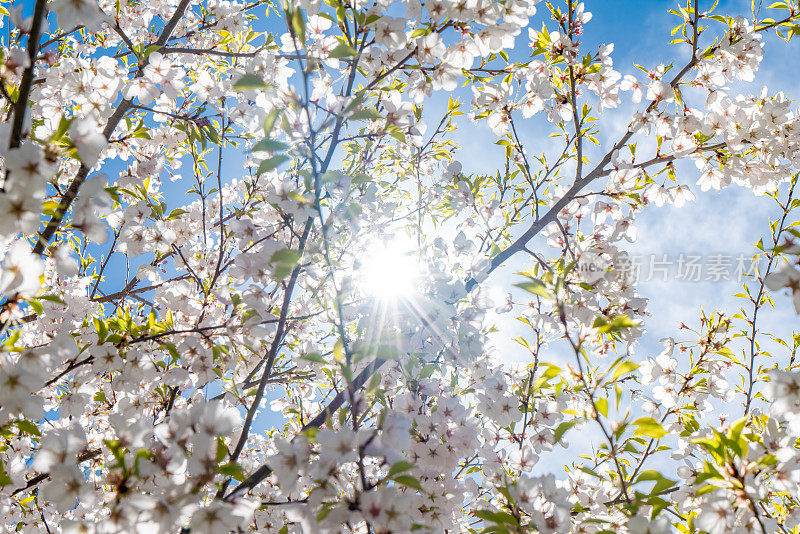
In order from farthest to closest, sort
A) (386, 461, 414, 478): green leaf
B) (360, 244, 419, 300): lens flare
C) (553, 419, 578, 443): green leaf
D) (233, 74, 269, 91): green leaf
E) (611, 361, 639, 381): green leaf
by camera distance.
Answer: (360, 244, 419, 300): lens flare → (553, 419, 578, 443): green leaf → (611, 361, 639, 381): green leaf → (233, 74, 269, 91): green leaf → (386, 461, 414, 478): green leaf

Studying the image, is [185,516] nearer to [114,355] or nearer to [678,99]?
[114,355]

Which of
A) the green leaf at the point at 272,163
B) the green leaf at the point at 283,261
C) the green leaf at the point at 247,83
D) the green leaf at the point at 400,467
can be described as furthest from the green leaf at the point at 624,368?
the green leaf at the point at 247,83

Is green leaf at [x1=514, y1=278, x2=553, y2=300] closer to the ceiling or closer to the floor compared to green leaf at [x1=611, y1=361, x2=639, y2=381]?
closer to the ceiling

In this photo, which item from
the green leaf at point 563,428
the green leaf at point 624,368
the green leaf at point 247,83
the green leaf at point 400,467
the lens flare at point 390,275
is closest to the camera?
the green leaf at point 400,467

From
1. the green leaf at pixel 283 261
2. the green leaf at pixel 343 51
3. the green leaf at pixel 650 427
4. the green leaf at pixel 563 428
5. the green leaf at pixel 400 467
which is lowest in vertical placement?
the green leaf at pixel 400 467

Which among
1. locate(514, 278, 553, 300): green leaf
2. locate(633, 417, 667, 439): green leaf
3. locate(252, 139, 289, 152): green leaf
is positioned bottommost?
locate(633, 417, 667, 439): green leaf

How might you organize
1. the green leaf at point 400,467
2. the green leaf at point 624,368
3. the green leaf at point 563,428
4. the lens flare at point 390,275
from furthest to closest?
Answer: the lens flare at point 390,275 → the green leaf at point 563,428 → the green leaf at point 624,368 → the green leaf at point 400,467

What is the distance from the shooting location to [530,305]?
9.54 feet

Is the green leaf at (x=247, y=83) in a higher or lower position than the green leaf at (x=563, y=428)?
higher

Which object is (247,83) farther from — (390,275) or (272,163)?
(390,275)

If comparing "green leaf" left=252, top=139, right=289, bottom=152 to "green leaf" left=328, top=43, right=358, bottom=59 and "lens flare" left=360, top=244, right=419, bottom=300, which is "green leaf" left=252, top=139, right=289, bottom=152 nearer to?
"green leaf" left=328, top=43, right=358, bottom=59

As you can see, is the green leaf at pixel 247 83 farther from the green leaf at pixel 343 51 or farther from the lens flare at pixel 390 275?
the lens flare at pixel 390 275

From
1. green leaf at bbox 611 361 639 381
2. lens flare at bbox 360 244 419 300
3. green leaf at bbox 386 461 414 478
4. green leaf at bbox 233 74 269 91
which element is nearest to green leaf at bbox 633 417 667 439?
green leaf at bbox 611 361 639 381

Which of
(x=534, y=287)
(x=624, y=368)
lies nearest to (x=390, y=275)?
(x=534, y=287)
